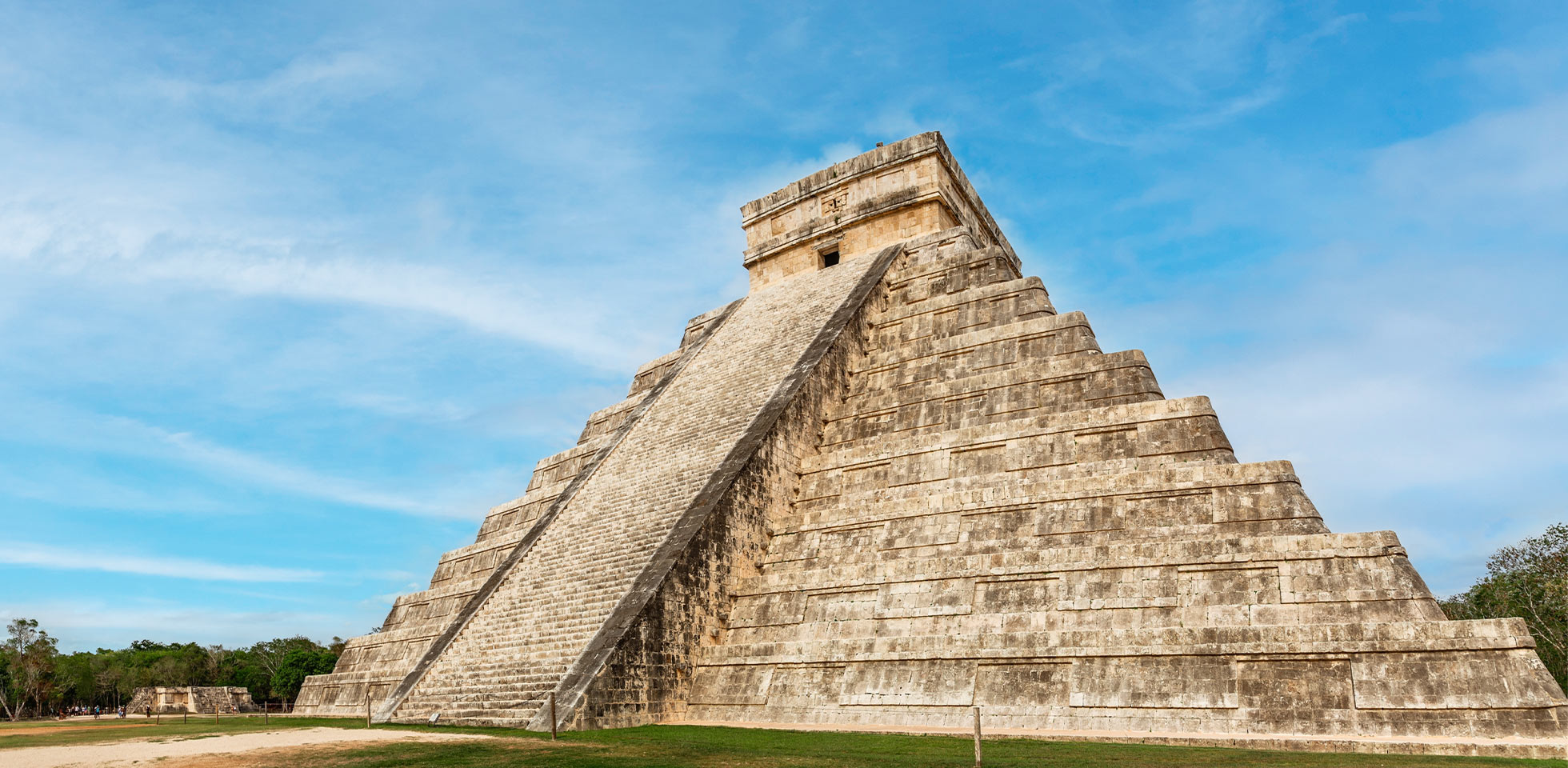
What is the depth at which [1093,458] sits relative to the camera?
12.1m

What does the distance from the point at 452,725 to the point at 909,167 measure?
43.2 feet

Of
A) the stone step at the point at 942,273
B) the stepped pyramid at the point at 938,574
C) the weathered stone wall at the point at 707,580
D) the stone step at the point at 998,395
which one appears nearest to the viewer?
the stepped pyramid at the point at 938,574

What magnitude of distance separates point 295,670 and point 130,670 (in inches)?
501

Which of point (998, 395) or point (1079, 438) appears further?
point (998, 395)

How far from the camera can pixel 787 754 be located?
26.9 feet

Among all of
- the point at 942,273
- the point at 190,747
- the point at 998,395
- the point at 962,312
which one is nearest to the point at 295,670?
the point at 942,273

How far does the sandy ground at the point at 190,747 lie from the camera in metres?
8.45

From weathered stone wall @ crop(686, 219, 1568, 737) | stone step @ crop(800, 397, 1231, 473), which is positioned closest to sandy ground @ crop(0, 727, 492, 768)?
weathered stone wall @ crop(686, 219, 1568, 737)

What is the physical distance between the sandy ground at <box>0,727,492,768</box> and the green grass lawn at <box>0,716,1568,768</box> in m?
0.43

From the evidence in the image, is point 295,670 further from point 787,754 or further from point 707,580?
point 787,754

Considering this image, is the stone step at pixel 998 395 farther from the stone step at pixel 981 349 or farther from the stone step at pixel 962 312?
the stone step at pixel 962 312

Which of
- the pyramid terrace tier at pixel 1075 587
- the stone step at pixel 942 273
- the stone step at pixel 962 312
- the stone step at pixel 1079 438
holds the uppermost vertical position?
the stone step at pixel 942 273

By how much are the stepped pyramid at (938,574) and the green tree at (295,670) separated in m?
28.4

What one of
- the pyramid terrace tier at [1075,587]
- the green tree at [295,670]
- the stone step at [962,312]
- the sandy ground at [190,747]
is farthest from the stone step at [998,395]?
the green tree at [295,670]
